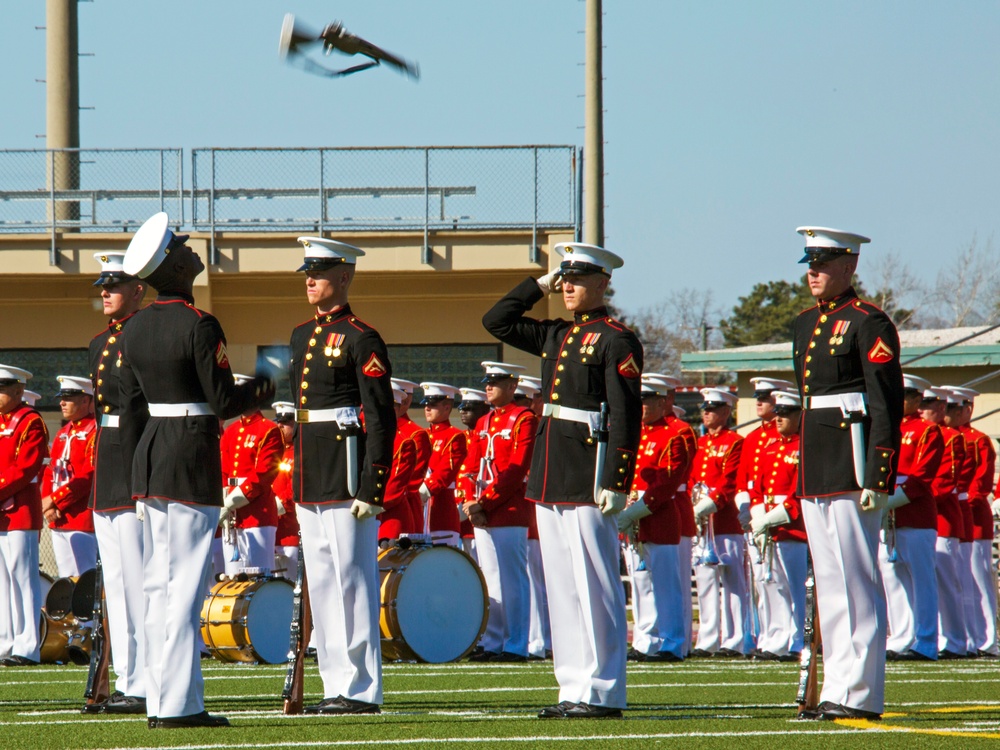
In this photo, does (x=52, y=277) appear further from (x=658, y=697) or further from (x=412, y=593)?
(x=658, y=697)

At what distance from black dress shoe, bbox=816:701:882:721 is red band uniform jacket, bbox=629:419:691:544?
5.34 meters

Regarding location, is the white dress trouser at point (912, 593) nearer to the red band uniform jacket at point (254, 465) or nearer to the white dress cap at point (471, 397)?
the white dress cap at point (471, 397)

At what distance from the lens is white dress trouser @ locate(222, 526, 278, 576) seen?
44.1 feet

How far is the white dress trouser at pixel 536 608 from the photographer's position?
12773 mm

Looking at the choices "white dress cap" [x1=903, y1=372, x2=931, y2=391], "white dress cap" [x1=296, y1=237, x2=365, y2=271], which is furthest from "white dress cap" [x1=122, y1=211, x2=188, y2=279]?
"white dress cap" [x1=903, y1=372, x2=931, y2=391]

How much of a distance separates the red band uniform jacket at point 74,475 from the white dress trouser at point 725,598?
5.21 meters

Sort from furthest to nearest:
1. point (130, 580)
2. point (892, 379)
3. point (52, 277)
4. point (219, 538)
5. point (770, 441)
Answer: point (52, 277), point (219, 538), point (770, 441), point (130, 580), point (892, 379)

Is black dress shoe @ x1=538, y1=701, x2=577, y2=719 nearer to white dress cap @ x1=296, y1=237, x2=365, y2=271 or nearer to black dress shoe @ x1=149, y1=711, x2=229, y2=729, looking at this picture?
black dress shoe @ x1=149, y1=711, x2=229, y2=729

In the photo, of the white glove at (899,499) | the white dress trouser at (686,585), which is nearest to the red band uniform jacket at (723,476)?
the white dress trouser at (686,585)

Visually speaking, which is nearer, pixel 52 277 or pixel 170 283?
pixel 170 283

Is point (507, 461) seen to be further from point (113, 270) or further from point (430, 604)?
point (113, 270)

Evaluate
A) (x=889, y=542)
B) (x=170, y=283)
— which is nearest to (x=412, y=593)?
(x=889, y=542)

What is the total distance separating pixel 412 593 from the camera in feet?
36.4

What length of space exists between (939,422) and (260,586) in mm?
6013
